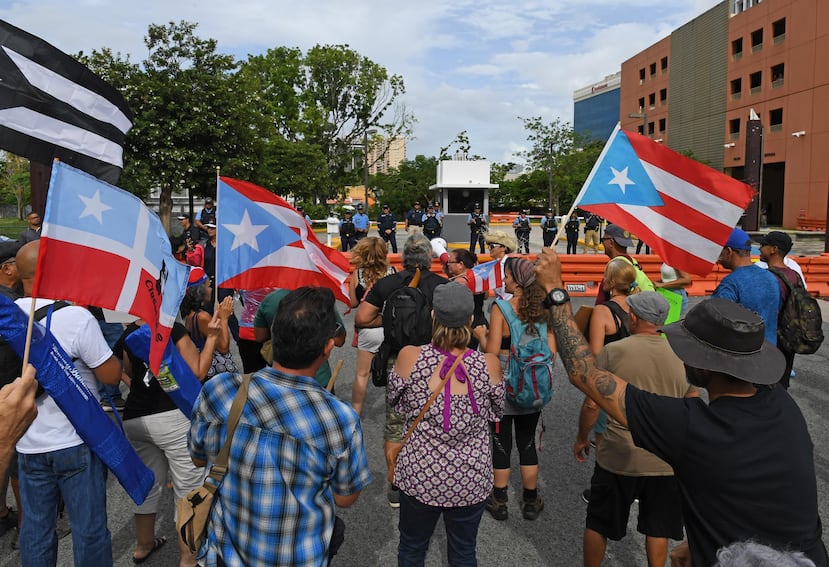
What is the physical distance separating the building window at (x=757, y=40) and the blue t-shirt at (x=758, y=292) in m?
47.1

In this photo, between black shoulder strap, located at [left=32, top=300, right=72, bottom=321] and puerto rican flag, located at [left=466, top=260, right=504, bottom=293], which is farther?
puerto rican flag, located at [left=466, top=260, right=504, bottom=293]

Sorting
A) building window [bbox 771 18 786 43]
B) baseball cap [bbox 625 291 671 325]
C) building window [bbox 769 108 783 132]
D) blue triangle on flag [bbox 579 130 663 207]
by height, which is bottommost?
baseball cap [bbox 625 291 671 325]

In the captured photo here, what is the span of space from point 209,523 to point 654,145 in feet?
11.7

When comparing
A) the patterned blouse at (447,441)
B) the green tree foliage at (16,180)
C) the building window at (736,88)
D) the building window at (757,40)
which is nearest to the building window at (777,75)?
the building window at (757,40)

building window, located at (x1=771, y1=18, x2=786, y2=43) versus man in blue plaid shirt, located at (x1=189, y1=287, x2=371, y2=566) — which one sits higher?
building window, located at (x1=771, y1=18, x2=786, y2=43)

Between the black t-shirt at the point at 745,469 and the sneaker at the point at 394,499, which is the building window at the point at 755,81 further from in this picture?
the black t-shirt at the point at 745,469

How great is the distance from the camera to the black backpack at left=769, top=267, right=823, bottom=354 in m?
4.43

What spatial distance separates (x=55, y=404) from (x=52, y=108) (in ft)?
5.21

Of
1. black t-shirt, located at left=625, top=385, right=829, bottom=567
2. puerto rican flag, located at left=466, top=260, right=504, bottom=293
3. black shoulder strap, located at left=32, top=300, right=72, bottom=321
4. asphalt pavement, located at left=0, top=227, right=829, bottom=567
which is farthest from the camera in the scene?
puerto rican flag, located at left=466, top=260, right=504, bottom=293

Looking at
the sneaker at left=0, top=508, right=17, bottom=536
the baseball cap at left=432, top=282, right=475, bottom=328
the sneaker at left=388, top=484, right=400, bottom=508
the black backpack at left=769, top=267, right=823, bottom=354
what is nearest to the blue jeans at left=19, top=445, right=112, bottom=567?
the sneaker at left=0, top=508, right=17, bottom=536

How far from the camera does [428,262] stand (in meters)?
4.51

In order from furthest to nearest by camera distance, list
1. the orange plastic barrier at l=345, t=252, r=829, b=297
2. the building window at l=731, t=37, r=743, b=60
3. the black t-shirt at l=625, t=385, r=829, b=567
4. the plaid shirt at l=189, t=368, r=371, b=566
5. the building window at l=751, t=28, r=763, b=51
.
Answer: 1. the building window at l=731, t=37, r=743, b=60
2. the building window at l=751, t=28, r=763, b=51
3. the orange plastic barrier at l=345, t=252, r=829, b=297
4. the plaid shirt at l=189, t=368, r=371, b=566
5. the black t-shirt at l=625, t=385, r=829, b=567

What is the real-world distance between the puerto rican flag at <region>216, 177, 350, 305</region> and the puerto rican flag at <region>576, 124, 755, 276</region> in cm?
225

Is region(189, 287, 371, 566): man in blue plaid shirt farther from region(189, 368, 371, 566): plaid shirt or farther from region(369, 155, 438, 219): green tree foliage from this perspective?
region(369, 155, 438, 219): green tree foliage
